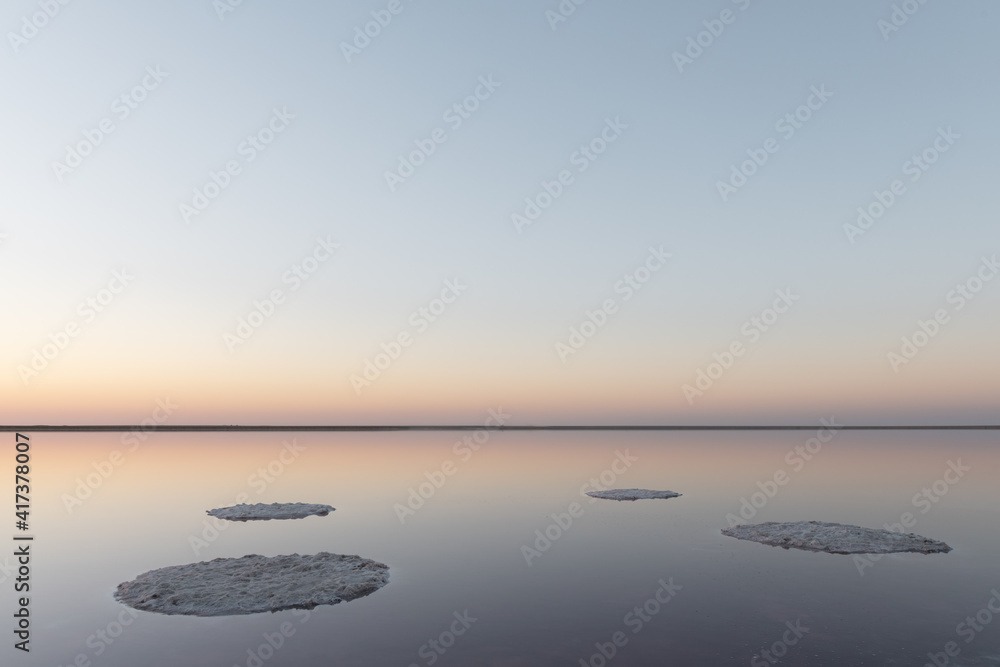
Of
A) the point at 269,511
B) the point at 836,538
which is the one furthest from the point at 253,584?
the point at 836,538

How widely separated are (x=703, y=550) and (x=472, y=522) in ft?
42.4

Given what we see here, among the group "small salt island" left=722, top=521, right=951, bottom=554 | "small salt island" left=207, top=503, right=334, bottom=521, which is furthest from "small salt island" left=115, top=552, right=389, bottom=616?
"small salt island" left=722, top=521, right=951, bottom=554

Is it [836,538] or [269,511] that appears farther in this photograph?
[269,511]

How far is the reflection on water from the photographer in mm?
15789

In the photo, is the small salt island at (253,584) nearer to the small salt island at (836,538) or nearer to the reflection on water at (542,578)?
the reflection on water at (542,578)

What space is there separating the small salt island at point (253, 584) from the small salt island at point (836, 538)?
17.4 meters

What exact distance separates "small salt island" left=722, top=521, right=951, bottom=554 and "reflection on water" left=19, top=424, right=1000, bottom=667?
3.47ft

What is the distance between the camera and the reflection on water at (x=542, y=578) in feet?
51.8

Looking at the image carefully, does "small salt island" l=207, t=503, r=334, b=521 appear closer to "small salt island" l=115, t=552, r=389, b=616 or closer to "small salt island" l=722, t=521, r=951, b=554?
"small salt island" l=115, t=552, r=389, b=616

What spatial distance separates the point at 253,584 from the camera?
69.7 feet

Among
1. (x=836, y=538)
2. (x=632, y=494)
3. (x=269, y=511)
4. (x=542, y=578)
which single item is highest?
(x=269, y=511)

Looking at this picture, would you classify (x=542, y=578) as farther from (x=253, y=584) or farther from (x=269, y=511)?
(x=269, y=511)

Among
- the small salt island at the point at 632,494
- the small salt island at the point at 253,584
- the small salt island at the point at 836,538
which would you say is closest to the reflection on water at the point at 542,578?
the small salt island at the point at 253,584

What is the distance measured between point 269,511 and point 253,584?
687 inches
